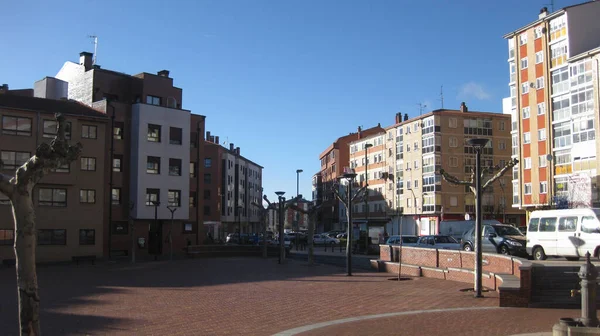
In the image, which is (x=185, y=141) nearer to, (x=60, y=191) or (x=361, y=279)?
(x=60, y=191)

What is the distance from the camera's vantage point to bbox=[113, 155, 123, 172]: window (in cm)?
4731

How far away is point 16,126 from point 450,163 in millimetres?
51616

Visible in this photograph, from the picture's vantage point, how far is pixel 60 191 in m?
41.3

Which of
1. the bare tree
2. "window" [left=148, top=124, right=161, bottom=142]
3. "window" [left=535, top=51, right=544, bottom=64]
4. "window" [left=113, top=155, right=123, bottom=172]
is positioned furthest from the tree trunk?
"window" [left=535, top=51, right=544, bottom=64]

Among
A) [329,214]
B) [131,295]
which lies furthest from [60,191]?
[329,214]

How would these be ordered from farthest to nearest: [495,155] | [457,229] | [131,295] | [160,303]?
[495,155] < [457,229] < [131,295] < [160,303]

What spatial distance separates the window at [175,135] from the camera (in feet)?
164

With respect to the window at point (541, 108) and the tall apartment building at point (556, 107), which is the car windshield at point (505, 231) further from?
the window at point (541, 108)

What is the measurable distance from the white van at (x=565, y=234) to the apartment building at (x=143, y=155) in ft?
98.5

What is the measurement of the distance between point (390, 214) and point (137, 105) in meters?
46.1

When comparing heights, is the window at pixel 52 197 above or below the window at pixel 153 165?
below

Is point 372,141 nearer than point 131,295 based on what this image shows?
No

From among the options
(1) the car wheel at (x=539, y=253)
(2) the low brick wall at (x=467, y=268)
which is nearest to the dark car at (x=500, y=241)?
(1) the car wheel at (x=539, y=253)

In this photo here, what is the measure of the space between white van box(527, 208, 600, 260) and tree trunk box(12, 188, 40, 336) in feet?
59.8
